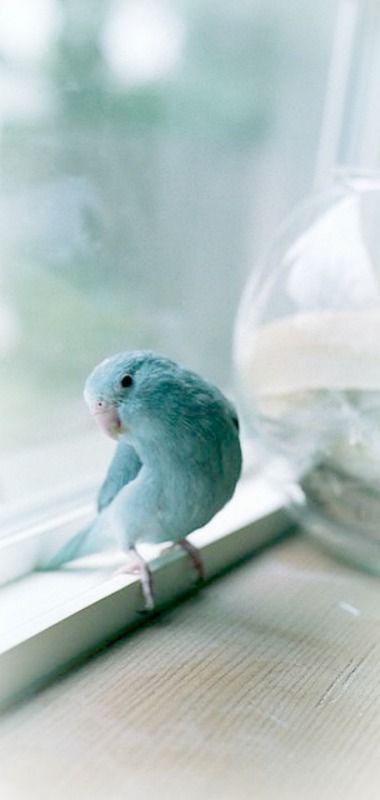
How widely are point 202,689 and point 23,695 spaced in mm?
108

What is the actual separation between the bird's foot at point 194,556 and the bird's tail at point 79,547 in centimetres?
6

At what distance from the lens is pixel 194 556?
2.00 feet

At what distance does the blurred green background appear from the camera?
0.61 meters

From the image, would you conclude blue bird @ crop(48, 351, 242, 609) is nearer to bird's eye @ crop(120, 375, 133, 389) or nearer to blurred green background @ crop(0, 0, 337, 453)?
bird's eye @ crop(120, 375, 133, 389)

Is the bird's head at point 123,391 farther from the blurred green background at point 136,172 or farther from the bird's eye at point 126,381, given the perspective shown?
the blurred green background at point 136,172

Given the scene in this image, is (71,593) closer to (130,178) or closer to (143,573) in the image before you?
(143,573)

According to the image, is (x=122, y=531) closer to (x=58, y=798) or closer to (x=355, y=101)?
(x=58, y=798)

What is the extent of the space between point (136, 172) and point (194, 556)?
332 millimetres

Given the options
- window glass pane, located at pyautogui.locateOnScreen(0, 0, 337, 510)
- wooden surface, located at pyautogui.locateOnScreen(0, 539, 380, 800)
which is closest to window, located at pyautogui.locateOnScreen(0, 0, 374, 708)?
window glass pane, located at pyautogui.locateOnScreen(0, 0, 337, 510)

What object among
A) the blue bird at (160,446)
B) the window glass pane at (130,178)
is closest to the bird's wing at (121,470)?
the blue bird at (160,446)

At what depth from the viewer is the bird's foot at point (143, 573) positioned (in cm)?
56

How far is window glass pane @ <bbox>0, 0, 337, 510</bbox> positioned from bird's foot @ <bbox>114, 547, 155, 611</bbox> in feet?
0.39

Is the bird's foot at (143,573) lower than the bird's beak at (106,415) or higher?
lower


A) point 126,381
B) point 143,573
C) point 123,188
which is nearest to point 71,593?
point 143,573
